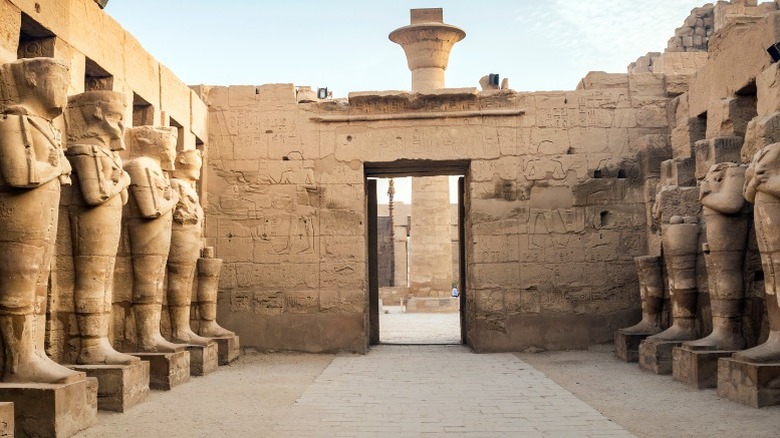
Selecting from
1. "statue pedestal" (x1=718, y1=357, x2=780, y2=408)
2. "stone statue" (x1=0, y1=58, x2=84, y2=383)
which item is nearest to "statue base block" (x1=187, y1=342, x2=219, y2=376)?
"stone statue" (x1=0, y1=58, x2=84, y2=383)

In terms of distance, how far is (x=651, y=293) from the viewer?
8.55 meters

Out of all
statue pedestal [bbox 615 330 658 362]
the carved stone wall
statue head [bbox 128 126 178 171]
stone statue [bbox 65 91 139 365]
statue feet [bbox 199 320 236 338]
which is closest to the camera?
stone statue [bbox 65 91 139 365]

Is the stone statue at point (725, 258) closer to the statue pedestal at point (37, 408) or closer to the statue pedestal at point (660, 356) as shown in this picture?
the statue pedestal at point (660, 356)

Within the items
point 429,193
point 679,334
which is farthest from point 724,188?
point 429,193

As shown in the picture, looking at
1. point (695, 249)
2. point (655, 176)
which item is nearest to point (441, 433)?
point (695, 249)

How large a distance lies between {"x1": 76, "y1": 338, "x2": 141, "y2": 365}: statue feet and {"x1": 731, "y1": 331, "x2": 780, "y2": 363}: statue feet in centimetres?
463

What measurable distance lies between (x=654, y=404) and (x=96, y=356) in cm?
426

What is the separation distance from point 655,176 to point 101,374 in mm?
6842

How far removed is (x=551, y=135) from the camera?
9977mm

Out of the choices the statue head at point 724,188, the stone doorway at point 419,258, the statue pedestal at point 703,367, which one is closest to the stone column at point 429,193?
the stone doorway at point 419,258

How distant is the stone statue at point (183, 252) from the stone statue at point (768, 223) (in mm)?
5094

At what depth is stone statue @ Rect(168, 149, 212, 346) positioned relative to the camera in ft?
25.3

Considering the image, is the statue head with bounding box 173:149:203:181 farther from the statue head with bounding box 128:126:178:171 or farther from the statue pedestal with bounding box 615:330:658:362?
the statue pedestal with bounding box 615:330:658:362

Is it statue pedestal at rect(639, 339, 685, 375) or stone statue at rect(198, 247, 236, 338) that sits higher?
stone statue at rect(198, 247, 236, 338)
